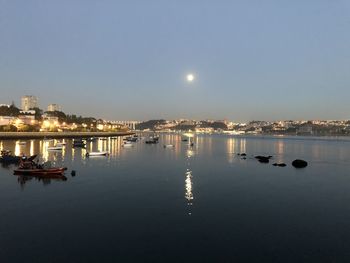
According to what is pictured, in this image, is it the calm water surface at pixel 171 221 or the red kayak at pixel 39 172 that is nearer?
the calm water surface at pixel 171 221

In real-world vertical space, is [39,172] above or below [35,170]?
below

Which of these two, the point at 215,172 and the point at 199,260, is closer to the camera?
the point at 199,260

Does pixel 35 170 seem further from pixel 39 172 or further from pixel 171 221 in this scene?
pixel 171 221

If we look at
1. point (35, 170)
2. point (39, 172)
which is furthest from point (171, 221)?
point (35, 170)

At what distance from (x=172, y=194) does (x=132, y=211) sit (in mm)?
9455

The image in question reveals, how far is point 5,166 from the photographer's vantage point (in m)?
61.8

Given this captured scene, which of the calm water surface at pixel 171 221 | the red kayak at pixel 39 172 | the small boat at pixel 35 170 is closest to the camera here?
the calm water surface at pixel 171 221

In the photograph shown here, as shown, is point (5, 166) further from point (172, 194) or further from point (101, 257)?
point (101, 257)

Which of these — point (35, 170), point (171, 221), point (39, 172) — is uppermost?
point (35, 170)

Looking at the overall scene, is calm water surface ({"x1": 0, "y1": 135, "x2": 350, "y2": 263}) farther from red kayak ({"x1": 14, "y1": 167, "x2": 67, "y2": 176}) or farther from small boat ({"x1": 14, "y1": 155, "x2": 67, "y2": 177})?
small boat ({"x1": 14, "y1": 155, "x2": 67, "y2": 177})

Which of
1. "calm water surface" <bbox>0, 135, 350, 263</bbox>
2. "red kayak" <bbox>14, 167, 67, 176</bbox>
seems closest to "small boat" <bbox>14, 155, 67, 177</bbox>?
"red kayak" <bbox>14, 167, 67, 176</bbox>

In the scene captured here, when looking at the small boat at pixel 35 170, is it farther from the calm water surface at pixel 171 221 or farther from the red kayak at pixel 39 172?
the calm water surface at pixel 171 221

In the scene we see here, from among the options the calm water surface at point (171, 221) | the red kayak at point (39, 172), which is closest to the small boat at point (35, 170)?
the red kayak at point (39, 172)

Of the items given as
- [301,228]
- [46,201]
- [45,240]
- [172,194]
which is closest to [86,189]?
[46,201]
